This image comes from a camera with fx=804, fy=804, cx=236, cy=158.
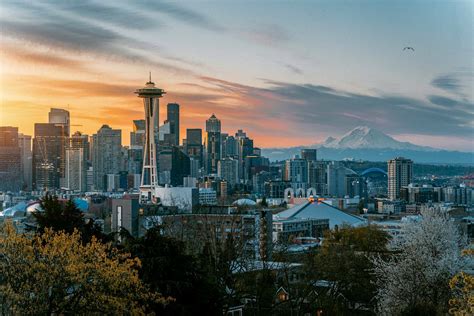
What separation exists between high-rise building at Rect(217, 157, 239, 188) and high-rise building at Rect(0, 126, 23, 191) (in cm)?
2325

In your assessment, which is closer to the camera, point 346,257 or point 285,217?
point 346,257

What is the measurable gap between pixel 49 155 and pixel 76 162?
485 cm

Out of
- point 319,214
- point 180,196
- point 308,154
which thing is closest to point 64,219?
point 319,214

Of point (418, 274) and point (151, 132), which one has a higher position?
point (151, 132)

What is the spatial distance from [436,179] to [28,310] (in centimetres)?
8407

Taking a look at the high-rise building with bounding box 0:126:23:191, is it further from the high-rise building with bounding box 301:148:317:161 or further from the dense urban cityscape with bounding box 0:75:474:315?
the high-rise building with bounding box 301:148:317:161

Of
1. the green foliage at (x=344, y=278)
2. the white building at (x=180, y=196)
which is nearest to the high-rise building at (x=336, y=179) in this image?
the white building at (x=180, y=196)

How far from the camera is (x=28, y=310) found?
6.71 meters

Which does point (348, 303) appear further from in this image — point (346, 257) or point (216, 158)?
point (216, 158)

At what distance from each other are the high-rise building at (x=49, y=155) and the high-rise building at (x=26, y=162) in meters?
0.80

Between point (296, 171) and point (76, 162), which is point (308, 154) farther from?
point (76, 162)

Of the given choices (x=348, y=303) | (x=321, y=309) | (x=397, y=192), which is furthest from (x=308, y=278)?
(x=397, y=192)

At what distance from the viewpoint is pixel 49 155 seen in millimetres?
76750

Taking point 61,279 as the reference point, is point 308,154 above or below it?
above
